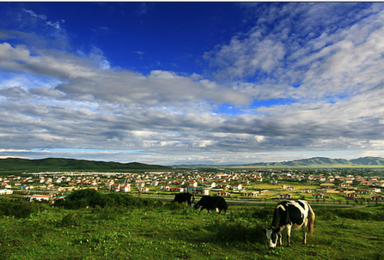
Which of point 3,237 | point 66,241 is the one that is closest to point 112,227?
point 66,241

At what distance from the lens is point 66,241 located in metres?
9.47

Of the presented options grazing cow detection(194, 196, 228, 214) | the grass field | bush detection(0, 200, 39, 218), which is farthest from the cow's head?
bush detection(0, 200, 39, 218)

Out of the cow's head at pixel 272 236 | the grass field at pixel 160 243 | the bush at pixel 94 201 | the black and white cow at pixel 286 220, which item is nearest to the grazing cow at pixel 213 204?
the bush at pixel 94 201

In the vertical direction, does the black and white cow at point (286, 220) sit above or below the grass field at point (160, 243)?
above

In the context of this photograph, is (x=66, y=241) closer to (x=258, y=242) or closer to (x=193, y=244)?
(x=193, y=244)

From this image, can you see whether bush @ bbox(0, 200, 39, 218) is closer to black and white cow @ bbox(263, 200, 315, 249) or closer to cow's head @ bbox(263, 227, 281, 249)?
cow's head @ bbox(263, 227, 281, 249)

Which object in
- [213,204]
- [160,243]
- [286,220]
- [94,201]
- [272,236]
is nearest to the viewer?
[272,236]

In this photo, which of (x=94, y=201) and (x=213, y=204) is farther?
(x=94, y=201)

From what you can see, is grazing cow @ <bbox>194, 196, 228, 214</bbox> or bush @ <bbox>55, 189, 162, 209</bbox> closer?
grazing cow @ <bbox>194, 196, 228, 214</bbox>

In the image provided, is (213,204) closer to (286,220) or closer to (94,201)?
(286,220)

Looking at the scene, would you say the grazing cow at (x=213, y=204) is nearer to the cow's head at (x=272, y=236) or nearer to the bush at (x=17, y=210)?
the cow's head at (x=272, y=236)

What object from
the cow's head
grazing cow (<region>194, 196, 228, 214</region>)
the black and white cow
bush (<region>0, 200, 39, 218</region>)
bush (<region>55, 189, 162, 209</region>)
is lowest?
bush (<region>55, 189, 162, 209</region>)

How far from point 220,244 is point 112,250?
4.54 metres

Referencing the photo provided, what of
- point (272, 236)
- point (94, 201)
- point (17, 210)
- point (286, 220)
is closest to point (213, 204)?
point (286, 220)
